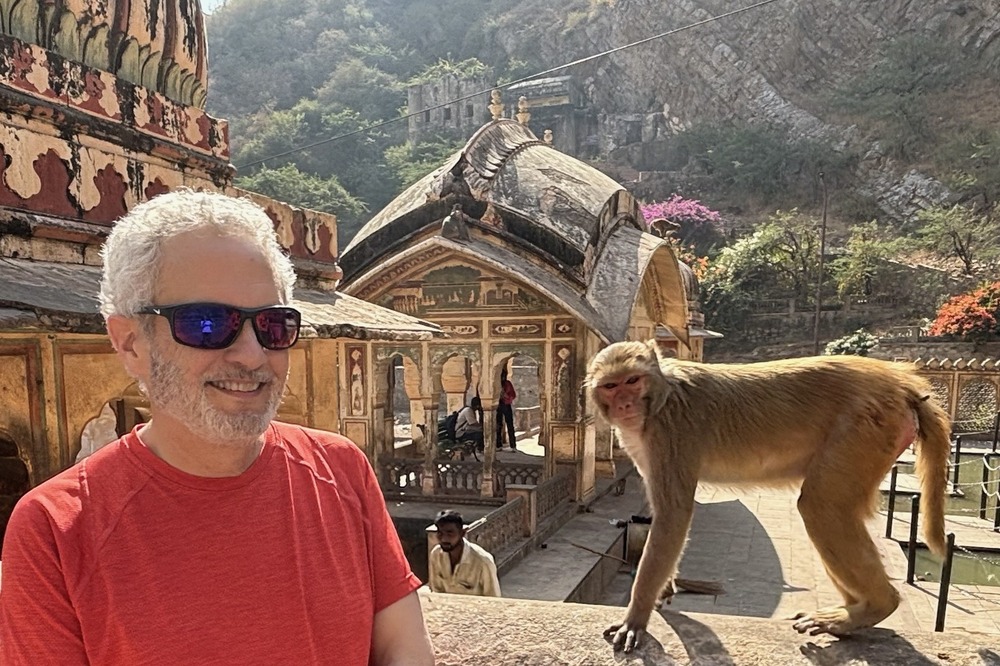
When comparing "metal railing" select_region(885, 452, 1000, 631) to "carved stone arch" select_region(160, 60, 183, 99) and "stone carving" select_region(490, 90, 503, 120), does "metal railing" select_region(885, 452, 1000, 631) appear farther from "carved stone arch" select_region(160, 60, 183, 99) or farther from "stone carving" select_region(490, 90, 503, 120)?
"stone carving" select_region(490, 90, 503, 120)

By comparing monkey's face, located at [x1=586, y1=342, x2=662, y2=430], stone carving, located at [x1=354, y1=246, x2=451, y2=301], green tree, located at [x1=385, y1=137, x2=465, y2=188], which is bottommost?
monkey's face, located at [x1=586, y1=342, x2=662, y2=430]

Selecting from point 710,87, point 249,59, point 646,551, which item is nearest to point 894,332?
point 646,551

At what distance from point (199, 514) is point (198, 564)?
105 mm

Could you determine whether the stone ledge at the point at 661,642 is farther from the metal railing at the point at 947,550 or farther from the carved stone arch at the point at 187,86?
the carved stone arch at the point at 187,86

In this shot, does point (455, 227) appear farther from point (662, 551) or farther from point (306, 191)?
point (306, 191)


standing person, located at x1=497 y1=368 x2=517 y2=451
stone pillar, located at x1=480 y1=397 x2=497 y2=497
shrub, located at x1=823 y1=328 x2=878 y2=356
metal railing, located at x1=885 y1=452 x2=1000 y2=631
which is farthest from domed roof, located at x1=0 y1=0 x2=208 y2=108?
shrub, located at x1=823 y1=328 x2=878 y2=356

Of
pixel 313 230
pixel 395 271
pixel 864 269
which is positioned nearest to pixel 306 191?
pixel 864 269

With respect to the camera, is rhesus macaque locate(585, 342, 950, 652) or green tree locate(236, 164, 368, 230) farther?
green tree locate(236, 164, 368, 230)

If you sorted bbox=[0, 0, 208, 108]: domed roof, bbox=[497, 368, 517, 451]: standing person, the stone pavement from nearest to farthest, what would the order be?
bbox=[0, 0, 208, 108]: domed roof
the stone pavement
bbox=[497, 368, 517, 451]: standing person

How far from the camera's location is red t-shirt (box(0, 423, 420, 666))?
1.26 metres

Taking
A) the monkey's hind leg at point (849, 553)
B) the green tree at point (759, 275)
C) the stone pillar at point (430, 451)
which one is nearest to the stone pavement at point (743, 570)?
the stone pillar at point (430, 451)

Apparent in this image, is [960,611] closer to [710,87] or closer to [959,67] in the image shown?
[959,67]

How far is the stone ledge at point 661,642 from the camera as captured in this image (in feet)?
6.36

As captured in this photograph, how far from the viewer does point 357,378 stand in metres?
11.7
